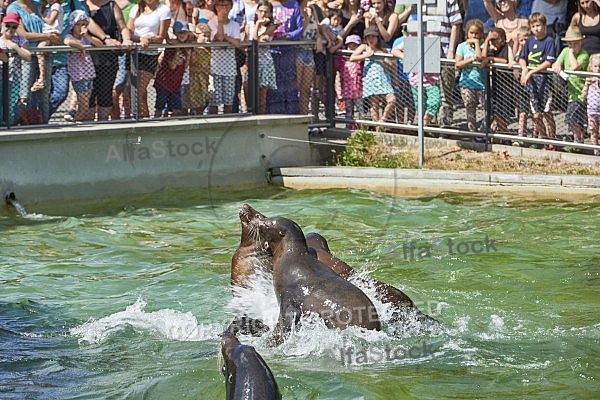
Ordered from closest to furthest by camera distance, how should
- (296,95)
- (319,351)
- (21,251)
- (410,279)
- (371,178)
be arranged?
(319,351) < (410,279) < (21,251) < (371,178) < (296,95)

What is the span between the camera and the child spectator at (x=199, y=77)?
53.6 feet

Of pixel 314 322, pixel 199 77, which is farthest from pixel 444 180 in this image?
pixel 314 322

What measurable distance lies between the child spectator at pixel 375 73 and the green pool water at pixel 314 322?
200 centimetres

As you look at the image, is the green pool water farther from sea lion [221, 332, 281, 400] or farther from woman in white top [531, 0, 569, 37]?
woman in white top [531, 0, 569, 37]

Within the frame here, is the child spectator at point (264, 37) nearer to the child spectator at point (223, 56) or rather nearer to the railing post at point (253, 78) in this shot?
the railing post at point (253, 78)

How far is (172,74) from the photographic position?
16109 mm

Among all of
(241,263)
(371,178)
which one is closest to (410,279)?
(241,263)

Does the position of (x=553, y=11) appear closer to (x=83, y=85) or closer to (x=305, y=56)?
(x=305, y=56)

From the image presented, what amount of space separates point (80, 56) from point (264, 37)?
286cm

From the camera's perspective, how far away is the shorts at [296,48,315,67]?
57.0 feet

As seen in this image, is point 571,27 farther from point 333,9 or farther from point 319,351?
point 319,351

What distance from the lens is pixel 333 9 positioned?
17828 millimetres

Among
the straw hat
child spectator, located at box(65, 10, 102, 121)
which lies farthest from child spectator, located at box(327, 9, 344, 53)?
child spectator, located at box(65, 10, 102, 121)

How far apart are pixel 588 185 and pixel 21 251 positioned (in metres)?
6.89
